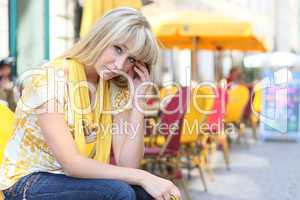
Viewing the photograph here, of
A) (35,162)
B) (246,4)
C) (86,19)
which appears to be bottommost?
(35,162)

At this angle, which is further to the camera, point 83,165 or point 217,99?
point 217,99

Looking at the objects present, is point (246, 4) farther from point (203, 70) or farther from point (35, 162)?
point (35, 162)

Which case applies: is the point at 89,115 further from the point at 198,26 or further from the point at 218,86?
the point at 198,26

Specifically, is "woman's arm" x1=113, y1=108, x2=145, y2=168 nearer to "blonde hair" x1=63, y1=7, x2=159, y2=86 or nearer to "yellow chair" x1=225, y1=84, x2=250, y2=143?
"blonde hair" x1=63, y1=7, x2=159, y2=86

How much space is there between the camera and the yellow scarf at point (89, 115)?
2.25 meters

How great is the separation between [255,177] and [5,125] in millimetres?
4392

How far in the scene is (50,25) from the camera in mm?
6855

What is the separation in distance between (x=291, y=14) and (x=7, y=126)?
27169mm

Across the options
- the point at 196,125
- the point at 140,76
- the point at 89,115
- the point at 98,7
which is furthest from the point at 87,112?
the point at 196,125

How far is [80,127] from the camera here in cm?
227

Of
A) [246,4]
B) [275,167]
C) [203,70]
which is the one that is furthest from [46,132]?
[246,4]

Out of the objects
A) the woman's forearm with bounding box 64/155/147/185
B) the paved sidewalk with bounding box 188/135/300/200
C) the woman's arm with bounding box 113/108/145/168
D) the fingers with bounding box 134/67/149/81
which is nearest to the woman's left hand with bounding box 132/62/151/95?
the fingers with bounding box 134/67/149/81

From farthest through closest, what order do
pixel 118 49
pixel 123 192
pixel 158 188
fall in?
pixel 118 49
pixel 158 188
pixel 123 192

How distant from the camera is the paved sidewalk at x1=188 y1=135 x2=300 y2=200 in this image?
5.36 metres
